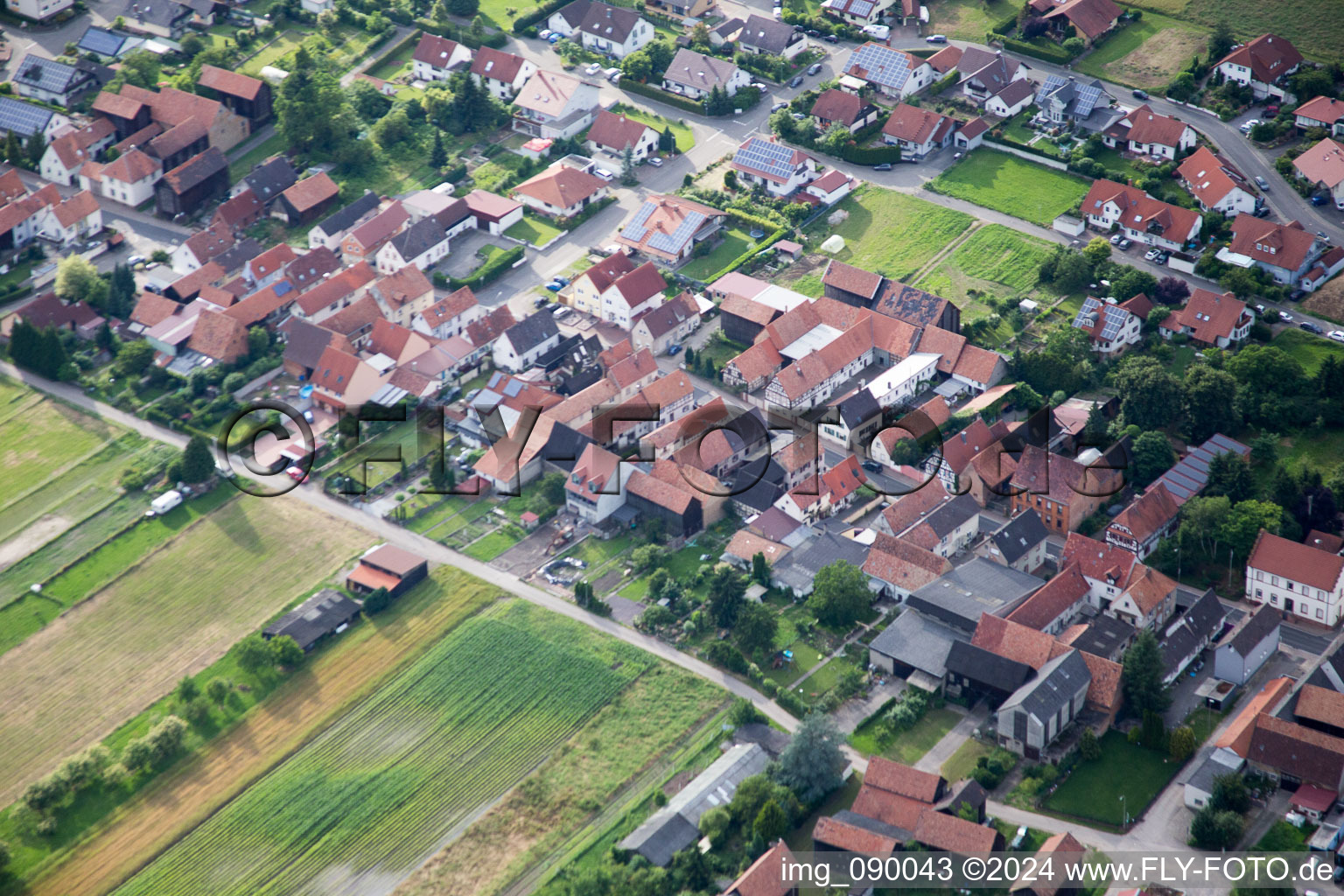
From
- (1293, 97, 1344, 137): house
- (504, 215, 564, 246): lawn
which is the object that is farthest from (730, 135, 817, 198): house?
(1293, 97, 1344, 137): house

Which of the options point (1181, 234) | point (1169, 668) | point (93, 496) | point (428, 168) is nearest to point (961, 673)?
point (1169, 668)

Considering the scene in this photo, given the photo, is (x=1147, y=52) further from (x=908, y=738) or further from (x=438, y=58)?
(x=908, y=738)

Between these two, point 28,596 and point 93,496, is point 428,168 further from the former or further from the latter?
point 28,596

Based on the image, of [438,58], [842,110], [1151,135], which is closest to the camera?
[1151,135]

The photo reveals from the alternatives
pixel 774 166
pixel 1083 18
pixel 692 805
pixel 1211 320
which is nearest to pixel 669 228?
pixel 774 166

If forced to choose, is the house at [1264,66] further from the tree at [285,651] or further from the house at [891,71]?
the tree at [285,651]

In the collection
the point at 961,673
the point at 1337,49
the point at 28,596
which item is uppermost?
the point at 1337,49

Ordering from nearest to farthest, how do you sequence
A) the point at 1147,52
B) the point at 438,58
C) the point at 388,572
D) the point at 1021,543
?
the point at 1021,543, the point at 388,572, the point at 1147,52, the point at 438,58
